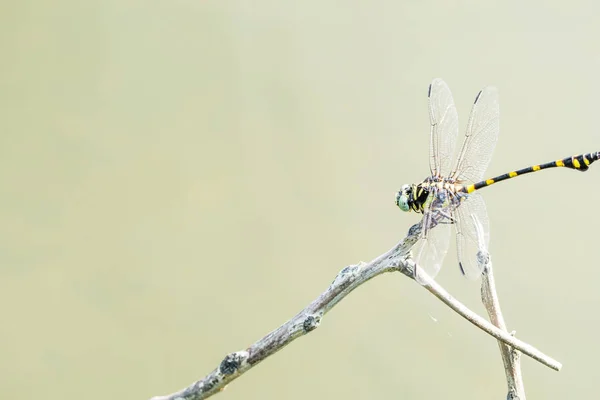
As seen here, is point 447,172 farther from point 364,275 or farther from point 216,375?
point 216,375

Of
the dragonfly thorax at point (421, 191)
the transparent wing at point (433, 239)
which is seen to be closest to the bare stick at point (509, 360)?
the transparent wing at point (433, 239)

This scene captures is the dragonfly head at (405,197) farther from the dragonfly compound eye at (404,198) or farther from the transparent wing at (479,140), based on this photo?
the transparent wing at (479,140)

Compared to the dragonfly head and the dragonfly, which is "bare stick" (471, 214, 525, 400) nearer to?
the dragonfly

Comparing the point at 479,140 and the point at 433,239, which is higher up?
the point at 479,140

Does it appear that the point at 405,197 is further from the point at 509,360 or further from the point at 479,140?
the point at 509,360

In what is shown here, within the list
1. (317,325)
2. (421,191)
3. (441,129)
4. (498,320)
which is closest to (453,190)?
(421,191)

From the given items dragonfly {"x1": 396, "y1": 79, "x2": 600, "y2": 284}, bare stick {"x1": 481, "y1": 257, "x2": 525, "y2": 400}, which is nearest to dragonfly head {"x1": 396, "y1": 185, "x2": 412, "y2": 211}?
dragonfly {"x1": 396, "y1": 79, "x2": 600, "y2": 284}
